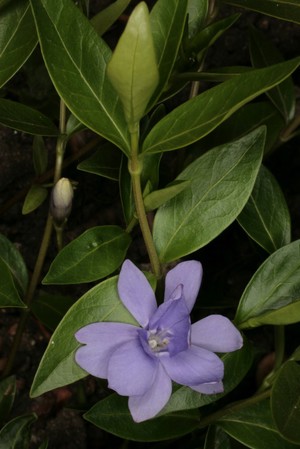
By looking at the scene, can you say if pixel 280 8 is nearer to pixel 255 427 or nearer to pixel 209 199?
pixel 209 199

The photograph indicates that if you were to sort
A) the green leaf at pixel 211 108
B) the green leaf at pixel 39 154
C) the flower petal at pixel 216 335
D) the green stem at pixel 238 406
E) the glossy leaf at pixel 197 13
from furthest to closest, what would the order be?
the green leaf at pixel 39 154, the glossy leaf at pixel 197 13, the green stem at pixel 238 406, the flower petal at pixel 216 335, the green leaf at pixel 211 108

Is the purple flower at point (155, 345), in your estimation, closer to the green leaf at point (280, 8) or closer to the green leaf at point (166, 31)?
the green leaf at point (166, 31)

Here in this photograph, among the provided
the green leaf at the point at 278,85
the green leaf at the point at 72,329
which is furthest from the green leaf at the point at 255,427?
the green leaf at the point at 278,85

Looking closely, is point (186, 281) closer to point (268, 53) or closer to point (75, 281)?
point (75, 281)

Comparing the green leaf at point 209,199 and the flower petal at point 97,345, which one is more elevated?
the green leaf at point 209,199

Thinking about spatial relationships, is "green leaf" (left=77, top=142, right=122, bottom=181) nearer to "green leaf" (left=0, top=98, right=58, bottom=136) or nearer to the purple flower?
"green leaf" (left=0, top=98, right=58, bottom=136)

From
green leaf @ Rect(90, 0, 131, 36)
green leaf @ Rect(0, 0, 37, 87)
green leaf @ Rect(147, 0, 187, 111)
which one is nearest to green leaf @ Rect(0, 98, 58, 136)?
green leaf @ Rect(0, 0, 37, 87)
